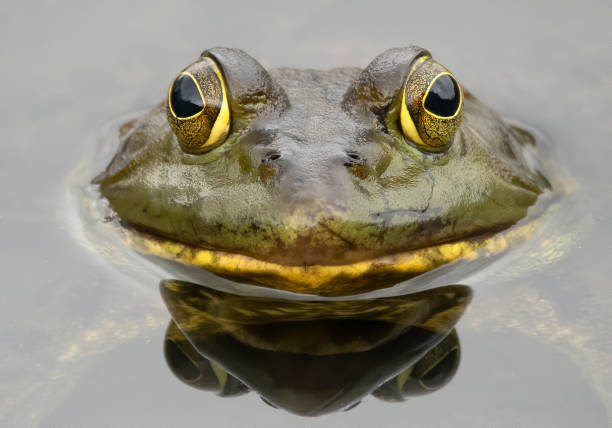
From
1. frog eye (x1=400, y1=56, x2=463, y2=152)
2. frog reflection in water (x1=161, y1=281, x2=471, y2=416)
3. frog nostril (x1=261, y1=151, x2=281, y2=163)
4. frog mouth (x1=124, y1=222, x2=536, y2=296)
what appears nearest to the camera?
frog reflection in water (x1=161, y1=281, x2=471, y2=416)

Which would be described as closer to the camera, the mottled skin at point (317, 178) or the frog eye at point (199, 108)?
the mottled skin at point (317, 178)

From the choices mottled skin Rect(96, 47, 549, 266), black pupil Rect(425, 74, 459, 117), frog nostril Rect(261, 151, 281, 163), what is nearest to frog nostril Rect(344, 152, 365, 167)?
mottled skin Rect(96, 47, 549, 266)

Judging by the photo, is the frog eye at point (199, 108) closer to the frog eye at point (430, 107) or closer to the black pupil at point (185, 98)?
the black pupil at point (185, 98)

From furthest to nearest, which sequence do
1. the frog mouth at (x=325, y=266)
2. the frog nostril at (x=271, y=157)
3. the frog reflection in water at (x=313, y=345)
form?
the frog nostril at (x=271, y=157)
the frog mouth at (x=325, y=266)
the frog reflection in water at (x=313, y=345)

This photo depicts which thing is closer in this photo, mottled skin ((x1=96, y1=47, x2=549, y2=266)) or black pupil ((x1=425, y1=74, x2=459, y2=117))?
mottled skin ((x1=96, y1=47, x2=549, y2=266))

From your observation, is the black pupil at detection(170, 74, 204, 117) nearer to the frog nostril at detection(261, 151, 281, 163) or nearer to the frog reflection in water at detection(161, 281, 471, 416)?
the frog nostril at detection(261, 151, 281, 163)

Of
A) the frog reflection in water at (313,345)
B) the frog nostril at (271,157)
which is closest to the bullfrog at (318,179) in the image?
the frog nostril at (271,157)

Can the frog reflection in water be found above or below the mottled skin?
below
